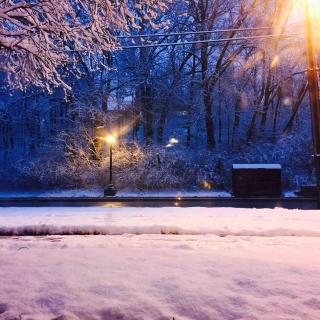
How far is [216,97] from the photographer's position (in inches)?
1240

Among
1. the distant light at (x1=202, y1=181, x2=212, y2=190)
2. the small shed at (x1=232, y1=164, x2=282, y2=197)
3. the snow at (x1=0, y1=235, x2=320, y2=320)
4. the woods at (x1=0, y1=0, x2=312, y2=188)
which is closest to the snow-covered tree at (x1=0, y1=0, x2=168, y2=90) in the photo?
the snow at (x1=0, y1=235, x2=320, y2=320)

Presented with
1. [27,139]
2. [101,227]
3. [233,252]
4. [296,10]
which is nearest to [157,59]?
[296,10]

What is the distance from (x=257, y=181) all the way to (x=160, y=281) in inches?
786

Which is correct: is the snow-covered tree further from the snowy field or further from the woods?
the woods

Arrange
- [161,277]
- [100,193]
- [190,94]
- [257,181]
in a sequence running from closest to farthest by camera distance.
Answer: [161,277]
[257,181]
[100,193]
[190,94]

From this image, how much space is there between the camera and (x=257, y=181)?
23.5 meters

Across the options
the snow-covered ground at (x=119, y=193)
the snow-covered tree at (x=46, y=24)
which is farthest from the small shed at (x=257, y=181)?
the snow-covered tree at (x=46, y=24)

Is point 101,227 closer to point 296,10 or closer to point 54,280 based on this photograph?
point 54,280

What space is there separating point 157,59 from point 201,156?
8423 mm

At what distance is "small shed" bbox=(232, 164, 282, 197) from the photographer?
23.4 meters

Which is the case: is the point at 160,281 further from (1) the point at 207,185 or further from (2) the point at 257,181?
(1) the point at 207,185

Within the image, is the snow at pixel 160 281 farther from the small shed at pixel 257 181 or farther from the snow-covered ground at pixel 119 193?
the snow-covered ground at pixel 119 193

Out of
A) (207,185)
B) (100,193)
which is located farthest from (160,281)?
(207,185)

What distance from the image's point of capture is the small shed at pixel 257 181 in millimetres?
23391
